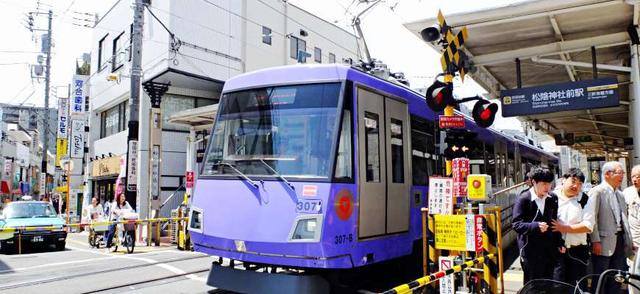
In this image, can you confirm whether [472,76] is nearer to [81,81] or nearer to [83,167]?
[81,81]

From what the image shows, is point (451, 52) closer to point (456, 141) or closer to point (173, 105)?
point (456, 141)

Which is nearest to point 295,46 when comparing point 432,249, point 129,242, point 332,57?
point 332,57

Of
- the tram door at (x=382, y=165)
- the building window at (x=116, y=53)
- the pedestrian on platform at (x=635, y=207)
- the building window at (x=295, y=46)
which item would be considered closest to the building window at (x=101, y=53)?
the building window at (x=116, y=53)

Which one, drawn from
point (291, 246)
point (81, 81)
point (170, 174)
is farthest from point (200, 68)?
point (291, 246)

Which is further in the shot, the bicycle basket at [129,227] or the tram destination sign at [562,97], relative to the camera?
the bicycle basket at [129,227]

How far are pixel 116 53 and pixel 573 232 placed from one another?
80.9 feet

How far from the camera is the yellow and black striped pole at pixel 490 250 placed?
6.52 metres

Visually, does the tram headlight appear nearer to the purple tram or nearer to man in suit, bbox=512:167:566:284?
the purple tram

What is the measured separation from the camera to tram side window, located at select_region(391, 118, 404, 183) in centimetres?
743

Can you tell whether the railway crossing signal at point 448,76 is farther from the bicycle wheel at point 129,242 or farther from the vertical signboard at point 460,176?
the bicycle wheel at point 129,242

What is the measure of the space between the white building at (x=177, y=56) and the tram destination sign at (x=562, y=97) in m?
14.0

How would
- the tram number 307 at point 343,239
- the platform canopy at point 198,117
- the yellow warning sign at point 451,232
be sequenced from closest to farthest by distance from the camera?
the tram number 307 at point 343,239 → the yellow warning sign at point 451,232 → the platform canopy at point 198,117

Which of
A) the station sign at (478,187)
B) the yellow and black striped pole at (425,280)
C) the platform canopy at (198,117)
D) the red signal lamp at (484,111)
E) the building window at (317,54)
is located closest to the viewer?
the yellow and black striped pole at (425,280)

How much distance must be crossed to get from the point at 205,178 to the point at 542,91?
7528mm
